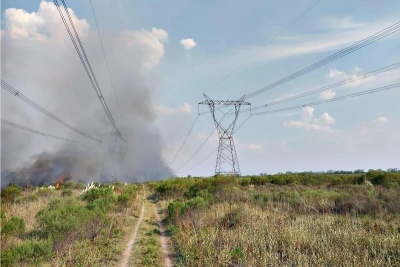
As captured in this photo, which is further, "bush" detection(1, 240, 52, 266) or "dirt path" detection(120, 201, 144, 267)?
"dirt path" detection(120, 201, 144, 267)

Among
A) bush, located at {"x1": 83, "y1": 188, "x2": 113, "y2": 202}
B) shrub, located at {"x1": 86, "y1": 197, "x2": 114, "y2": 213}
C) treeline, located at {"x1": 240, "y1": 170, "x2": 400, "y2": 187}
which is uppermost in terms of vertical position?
treeline, located at {"x1": 240, "y1": 170, "x2": 400, "y2": 187}

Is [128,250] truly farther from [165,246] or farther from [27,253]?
[27,253]

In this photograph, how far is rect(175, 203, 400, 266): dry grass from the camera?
1170 cm

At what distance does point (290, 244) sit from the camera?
13.9 m

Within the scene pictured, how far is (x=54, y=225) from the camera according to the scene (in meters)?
16.9

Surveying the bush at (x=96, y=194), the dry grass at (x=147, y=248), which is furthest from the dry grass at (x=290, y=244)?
the bush at (x=96, y=194)

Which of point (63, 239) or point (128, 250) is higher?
point (63, 239)

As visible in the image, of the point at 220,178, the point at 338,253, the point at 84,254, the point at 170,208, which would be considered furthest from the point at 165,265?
the point at 220,178

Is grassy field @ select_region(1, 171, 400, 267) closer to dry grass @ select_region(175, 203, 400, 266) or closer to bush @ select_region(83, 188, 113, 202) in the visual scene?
dry grass @ select_region(175, 203, 400, 266)

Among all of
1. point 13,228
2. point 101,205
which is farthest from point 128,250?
point 101,205

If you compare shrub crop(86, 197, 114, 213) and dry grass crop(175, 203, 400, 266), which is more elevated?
shrub crop(86, 197, 114, 213)

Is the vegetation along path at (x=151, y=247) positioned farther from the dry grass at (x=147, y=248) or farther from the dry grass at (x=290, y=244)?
the dry grass at (x=290, y=244)

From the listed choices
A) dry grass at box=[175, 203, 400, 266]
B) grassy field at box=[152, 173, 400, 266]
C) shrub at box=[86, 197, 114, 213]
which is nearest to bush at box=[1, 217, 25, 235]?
shrub at box=[86, 197, 114, 213]

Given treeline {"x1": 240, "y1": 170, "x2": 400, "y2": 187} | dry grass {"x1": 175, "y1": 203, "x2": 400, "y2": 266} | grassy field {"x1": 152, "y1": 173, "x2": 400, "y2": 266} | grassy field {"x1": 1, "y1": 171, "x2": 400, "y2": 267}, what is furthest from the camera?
treeline {"x1": 240, "y1": 170, "x2": 400, "y2": 187}
